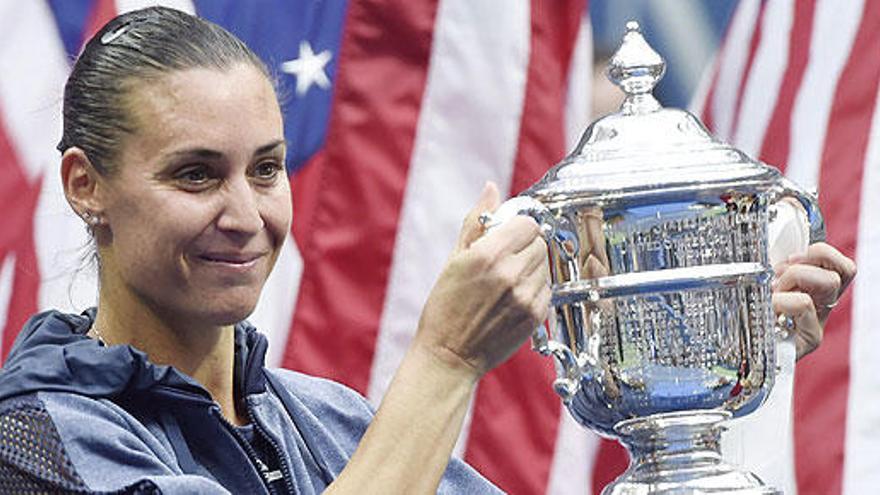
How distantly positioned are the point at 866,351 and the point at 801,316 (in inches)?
47.3

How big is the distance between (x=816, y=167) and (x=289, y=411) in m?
1.49

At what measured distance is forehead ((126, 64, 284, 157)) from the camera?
1.71 meters

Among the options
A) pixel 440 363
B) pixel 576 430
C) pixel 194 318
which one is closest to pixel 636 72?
pixel 440 363

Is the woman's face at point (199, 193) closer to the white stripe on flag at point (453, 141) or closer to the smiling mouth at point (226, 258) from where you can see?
the smiling mouth at point (226, 258)

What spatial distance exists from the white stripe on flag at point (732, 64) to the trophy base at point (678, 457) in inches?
60.9

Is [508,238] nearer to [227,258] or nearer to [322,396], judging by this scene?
[227,258]

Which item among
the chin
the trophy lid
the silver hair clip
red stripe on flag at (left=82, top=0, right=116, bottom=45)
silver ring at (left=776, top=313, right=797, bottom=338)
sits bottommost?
the chin

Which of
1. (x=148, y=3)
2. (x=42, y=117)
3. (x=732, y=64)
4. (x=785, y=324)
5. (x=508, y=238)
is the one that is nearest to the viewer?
(x=508, y=238)

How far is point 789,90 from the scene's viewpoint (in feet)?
10.5

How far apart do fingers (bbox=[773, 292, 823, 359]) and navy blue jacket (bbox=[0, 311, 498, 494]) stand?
0.40 metres

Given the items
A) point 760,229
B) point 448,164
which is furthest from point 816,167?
point 760,229

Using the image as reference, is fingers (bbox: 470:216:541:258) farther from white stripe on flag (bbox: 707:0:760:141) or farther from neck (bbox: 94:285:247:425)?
white stripe on flag (bbox: 707:0:760:141)

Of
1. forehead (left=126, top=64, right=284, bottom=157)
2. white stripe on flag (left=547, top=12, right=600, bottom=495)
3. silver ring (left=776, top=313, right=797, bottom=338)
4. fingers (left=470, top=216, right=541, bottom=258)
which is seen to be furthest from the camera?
white stripe on flag (left=547, top=12, right=600, bottom=495)

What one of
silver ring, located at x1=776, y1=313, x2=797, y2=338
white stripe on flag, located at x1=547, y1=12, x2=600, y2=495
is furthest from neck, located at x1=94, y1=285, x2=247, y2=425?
white stripe on flag, located at x1=547, y1=12, x2=600, y2=495
